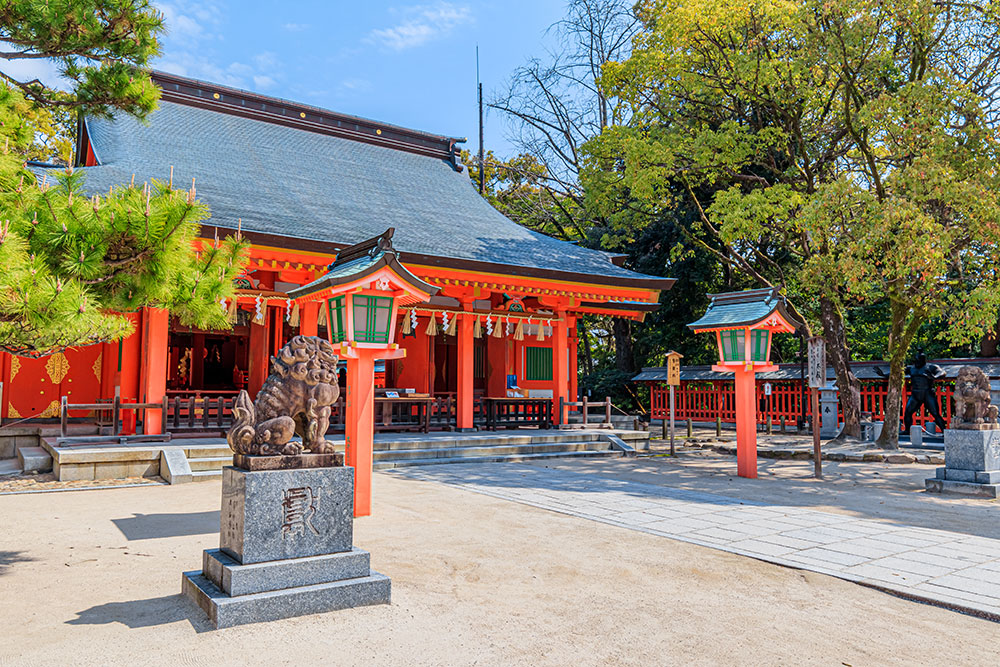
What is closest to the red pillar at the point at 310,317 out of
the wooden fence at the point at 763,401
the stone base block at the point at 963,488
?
the stone base block at the point at 963,488

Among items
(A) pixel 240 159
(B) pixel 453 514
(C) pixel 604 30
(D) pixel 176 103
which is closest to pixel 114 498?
(B) pixel 453 514

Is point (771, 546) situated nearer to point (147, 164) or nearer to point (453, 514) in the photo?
point (453, 514)

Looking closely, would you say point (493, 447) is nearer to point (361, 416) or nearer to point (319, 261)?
point (319, 261)

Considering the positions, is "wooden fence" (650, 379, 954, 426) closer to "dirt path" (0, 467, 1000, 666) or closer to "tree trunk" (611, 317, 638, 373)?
"tree trunk" (611, 317, 638, 373)

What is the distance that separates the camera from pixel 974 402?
9.16 meters

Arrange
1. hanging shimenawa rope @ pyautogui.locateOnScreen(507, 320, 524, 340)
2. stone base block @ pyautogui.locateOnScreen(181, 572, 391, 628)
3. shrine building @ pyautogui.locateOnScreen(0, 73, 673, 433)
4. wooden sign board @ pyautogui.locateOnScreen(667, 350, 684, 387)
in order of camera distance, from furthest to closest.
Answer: hanging shimenawa rope @ pyautogui.locateOnScreen(507, 320, 524, 340)
wooden sign board @ pyautogui.locateOnScreen(667, 350, 684, 387)
shrine building @ pyautogui.locateOnScreen(0, 73, 673, 433)
stone base block @ pyautogui.locateOnScreen(181, 572, 391, 628)

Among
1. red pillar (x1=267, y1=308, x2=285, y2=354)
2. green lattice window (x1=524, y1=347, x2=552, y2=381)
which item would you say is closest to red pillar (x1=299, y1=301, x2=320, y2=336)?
red pillar (x1=267, y1=308, x2=285, y2=354)

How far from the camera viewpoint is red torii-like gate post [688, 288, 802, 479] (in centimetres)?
1018

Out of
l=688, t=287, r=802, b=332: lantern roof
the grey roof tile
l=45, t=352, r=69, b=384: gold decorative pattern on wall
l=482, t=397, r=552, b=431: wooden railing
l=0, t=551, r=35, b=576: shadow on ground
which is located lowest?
l=0, t=551, r=35, b=576: shadow on ground

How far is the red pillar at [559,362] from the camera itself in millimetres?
14781

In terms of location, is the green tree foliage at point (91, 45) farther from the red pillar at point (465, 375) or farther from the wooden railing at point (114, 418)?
the red pillar at point (465, 375)

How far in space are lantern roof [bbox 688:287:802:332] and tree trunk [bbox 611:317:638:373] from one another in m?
13.9

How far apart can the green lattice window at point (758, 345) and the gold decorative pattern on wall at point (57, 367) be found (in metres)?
12.3

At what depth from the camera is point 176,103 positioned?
615 inches
